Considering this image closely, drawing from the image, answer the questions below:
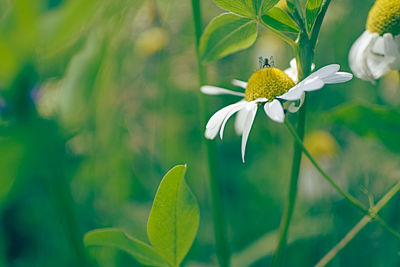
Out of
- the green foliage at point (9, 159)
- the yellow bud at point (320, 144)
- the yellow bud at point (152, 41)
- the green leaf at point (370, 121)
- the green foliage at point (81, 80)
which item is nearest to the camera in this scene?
the green foliage at point (9, 159)

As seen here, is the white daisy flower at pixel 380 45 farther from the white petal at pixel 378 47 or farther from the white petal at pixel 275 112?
the white petal at pixel 275 112

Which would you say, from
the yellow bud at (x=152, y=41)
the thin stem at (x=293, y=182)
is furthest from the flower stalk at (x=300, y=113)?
the yellow bud at (x=152, y=41)

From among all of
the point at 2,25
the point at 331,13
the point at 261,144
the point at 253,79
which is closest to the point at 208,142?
the point at 253,79

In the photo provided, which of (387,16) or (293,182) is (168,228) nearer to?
(293,182)

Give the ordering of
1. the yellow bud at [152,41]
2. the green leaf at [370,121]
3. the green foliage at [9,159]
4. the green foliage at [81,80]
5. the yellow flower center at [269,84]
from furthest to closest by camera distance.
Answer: the yellow bud at [152,41] < the green leaf at [370,121] < the yellow flower center at [269,84] < the green foliage at [81,80] < the green foliage at [9,159]

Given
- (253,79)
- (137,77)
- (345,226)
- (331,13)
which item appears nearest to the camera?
(253,79)

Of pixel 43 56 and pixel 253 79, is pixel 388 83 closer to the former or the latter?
pixel 253 79

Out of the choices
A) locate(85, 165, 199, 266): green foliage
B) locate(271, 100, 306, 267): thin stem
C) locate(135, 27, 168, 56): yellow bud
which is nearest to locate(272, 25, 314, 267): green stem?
locate(271, 100, 306, 267): thin stem
